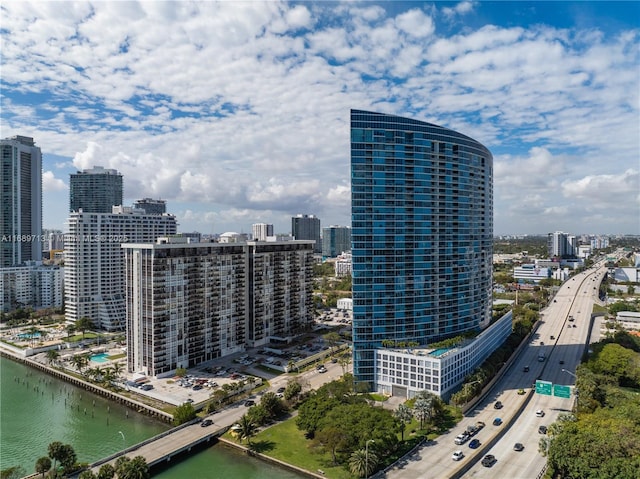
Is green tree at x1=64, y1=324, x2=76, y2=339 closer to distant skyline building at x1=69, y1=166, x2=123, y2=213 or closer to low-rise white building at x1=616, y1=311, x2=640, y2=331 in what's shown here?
distant skyline building at x1=69, y1=166, x2=123, y2=213

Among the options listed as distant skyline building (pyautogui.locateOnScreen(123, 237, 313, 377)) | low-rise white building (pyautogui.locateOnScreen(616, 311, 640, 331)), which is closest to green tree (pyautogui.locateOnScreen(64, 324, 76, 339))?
distant skyline building (pyautogui.locateOnScreen(123, 237, 313, 377))

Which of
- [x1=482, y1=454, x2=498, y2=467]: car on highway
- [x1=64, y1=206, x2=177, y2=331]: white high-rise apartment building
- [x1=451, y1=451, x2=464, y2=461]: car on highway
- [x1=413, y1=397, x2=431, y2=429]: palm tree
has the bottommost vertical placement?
[x1=482, y1=454, x2=498, y2=467]: car on highway

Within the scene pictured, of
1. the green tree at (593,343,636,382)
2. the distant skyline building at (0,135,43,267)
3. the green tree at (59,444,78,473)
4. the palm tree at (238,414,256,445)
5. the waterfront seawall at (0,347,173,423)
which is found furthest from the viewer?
the distant skyline building at (0,135,43,267)

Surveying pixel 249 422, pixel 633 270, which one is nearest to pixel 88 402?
pixel 249 422

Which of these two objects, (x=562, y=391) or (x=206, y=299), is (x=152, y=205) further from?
(x=562, y=391)

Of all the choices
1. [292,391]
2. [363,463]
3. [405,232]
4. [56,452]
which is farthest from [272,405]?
[405,232]

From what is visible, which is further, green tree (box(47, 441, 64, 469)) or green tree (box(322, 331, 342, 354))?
green tree (box(322, 331, 342, 354))
